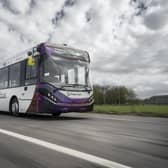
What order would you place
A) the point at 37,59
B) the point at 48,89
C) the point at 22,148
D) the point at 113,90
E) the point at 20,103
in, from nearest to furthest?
1. the point at 22,148
2. the point at 48,89
3. the point at 37,59
4. the point at 20,103
5. the point at 113,90

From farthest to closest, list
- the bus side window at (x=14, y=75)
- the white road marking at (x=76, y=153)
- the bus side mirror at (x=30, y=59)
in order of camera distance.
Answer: the bus side window at (x=14, y=75) < the bus side mirror at (x=30, y=59) < the white road marking at (x=76, y=153)

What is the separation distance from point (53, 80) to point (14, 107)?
3880 mm

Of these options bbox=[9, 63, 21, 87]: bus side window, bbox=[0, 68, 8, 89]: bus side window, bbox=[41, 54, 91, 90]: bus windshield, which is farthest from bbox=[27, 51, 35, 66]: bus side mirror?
bbox=[0, 68, 8, 89]: bus side window

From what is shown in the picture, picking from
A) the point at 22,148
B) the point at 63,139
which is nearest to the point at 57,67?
the point at 63,139

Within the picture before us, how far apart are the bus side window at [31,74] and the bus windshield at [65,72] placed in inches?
22.5

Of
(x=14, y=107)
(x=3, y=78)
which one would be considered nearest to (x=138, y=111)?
(x=14, y=107)

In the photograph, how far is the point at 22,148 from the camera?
4727mm

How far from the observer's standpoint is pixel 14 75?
1311cm

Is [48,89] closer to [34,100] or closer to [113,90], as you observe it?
[34,100]

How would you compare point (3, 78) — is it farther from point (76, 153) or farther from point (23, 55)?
point (76, 153)

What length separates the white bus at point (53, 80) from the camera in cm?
1039

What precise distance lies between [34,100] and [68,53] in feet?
8.29

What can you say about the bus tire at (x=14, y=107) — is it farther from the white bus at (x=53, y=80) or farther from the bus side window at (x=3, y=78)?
the bus side window at (x=3, y=78)

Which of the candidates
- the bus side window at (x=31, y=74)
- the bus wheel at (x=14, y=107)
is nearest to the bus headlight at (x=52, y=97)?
the bus side window at (x=31, y=74)
